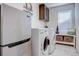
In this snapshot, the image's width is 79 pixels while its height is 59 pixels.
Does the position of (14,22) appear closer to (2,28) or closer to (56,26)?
(2,28)

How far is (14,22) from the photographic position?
3.41 ft

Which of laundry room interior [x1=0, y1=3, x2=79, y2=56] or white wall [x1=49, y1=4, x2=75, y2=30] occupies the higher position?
white wall [x1=49, y1=4, x2=75, y2=30]

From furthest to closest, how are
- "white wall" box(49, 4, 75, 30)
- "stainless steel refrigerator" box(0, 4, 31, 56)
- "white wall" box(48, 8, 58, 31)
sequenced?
"white wall" box(48, 8, 58, 31) < "white wall" box(49, 4, 75, 30) < "stainless steel refrigerator" box(0, 4, 31, 56)

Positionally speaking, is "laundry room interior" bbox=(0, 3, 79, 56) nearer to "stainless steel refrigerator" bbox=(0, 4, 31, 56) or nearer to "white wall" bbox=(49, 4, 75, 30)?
"stainless steel refrigerator" bbox=(0, 4, 31, 56)

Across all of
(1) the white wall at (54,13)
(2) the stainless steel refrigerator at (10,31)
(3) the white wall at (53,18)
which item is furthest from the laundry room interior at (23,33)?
(3) the white wall at (53,18)

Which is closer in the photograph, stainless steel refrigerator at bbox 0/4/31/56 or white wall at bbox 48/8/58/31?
stainless steel refrigerator at bbox 0/4/31/56

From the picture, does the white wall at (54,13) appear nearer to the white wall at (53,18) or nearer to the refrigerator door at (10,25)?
the white wall at (53,18)

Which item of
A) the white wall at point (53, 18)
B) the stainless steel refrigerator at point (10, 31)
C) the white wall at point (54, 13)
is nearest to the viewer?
the stainless steel refrigerator at point (10, 31)

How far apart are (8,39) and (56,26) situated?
13.2 feet

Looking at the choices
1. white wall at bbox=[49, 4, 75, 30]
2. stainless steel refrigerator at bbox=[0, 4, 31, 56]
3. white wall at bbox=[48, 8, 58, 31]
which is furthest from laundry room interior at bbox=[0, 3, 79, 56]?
white wall at bbox=[48, 8, 58, 31]

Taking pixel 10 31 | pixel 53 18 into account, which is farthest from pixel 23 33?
pixel 53 18

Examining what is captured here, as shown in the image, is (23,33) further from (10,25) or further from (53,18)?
(53,18)

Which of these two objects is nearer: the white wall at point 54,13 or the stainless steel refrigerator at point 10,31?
the stainless steel refrigerator at point 10,31

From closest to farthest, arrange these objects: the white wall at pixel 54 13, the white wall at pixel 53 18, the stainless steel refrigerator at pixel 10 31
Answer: the stainless steel refrigerator at pixel 10 31 < the white wall at pixel 54 13 < the white wall at pixel 53 18
